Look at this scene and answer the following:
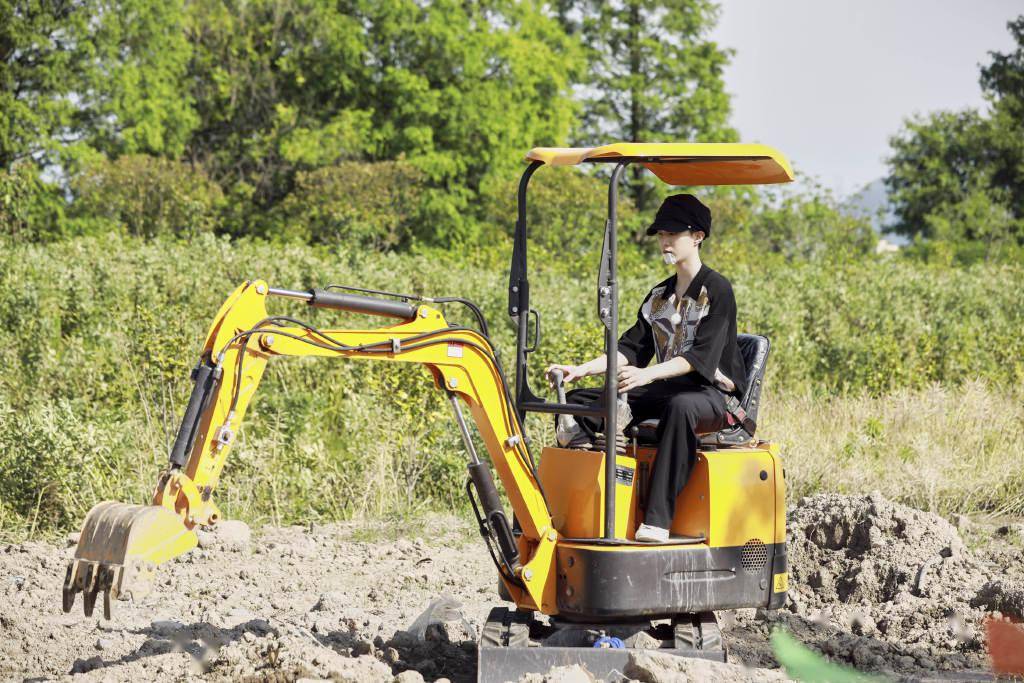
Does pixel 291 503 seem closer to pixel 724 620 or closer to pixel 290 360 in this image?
pixel 290 360

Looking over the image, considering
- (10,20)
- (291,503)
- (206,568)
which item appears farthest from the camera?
(10,20)

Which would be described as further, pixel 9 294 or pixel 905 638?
pixel 9 294

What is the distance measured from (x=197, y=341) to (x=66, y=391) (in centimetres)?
121

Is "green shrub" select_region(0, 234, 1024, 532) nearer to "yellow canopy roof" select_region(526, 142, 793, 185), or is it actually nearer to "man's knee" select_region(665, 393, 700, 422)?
"yellow canopy roof" select_region(526, 142, 793, 185)

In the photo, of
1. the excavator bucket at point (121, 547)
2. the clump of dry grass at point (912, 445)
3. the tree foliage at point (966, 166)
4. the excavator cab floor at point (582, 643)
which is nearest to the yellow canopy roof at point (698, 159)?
the excavator cab floor at point (582, 643)

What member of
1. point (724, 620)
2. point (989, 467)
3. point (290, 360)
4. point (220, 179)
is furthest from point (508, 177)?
point (724, 620)

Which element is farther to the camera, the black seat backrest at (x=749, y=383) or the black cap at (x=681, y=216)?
the black seat backrest at (x=749, y=383)

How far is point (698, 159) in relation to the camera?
5.50 m

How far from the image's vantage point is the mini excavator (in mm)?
5172

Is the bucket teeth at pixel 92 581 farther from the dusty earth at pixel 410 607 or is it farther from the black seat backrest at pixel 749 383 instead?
the black seat backrest at pixel 749 383

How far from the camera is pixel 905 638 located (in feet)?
21.5

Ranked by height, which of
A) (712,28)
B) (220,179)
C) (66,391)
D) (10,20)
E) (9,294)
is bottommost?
(66,391)

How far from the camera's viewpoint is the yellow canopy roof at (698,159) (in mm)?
5301

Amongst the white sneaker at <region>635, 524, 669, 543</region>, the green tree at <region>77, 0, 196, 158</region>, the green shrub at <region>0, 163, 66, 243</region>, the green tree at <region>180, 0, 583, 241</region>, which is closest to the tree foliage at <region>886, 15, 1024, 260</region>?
the green tree at <region>180, 0, 583, 241</region>
